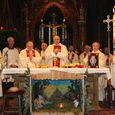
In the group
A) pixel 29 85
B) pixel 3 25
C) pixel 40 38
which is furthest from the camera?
pixel 40 38

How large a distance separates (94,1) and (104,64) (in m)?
8.58

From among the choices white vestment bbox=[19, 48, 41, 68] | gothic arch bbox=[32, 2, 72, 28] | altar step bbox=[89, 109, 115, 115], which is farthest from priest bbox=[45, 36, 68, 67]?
gothic arch bbox=[32, 2, 72, 28]

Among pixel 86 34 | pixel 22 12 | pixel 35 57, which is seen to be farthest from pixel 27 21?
pixel 35 57

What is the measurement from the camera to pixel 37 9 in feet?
66.5

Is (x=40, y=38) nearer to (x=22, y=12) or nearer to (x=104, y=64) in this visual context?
(x=22, y=12)

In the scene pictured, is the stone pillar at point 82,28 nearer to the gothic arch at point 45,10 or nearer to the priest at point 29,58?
the gothic arch at point 45,10

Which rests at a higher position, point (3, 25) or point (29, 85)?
point (3, 25)

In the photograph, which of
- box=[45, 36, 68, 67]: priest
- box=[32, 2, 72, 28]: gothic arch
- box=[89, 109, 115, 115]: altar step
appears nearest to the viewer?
box=[89, 109, 115, 115]: altar step

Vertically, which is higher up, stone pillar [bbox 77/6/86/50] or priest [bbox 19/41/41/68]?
stone pillar [bbox 77/6/86/50]

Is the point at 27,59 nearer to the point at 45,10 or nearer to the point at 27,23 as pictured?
the point at 27,23

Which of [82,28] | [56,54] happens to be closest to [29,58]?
[56,54]

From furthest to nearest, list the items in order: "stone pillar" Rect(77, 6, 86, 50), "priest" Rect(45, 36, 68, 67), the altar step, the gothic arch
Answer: the gothic arch < "stone pillar" Rect(77, 6, 86, 50) < "priest" Rect(45, 36, 68, 67) < the altar step

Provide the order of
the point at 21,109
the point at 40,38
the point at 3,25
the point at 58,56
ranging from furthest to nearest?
1. the point at 40,38
2. the point at 3,25
3. the point at 58,56
4. the point at 21,109

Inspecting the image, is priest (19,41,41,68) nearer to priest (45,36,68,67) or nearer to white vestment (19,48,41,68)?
white vestment (19,48,41,68)
